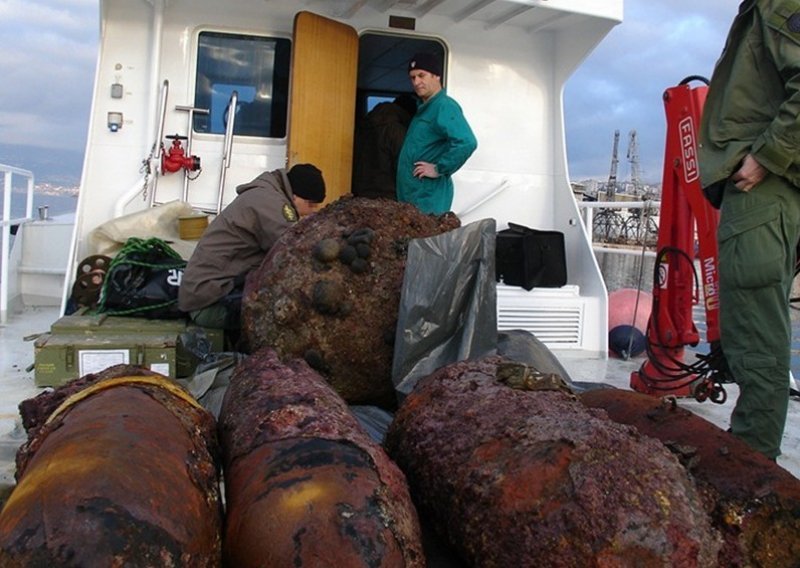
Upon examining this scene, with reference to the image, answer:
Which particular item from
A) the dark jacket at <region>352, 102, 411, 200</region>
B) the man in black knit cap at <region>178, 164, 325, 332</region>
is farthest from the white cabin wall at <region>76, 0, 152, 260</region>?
the man in black knit cap at <region>178, 164, 325, 332</region>

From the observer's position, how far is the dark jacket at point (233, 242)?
178 inches

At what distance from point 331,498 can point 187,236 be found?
4.59 meters

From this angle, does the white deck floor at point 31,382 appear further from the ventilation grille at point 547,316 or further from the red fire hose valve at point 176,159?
the red fire hose valve at point 176,159

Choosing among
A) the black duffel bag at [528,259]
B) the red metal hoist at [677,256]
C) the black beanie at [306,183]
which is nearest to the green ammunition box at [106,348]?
the black beanie at [306,183]

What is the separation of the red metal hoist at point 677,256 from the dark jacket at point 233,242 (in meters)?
2.44

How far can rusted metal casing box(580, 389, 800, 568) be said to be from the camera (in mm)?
1923

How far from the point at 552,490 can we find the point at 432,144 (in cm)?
440

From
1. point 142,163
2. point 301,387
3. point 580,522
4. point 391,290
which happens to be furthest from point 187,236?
point 580,522

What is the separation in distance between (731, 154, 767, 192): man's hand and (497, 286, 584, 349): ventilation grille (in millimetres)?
2751

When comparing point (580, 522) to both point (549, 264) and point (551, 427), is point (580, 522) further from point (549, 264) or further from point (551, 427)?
point (549, 264)

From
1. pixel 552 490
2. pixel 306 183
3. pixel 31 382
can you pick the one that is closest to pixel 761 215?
pixel 552 490

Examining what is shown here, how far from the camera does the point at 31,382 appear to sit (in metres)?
4.38

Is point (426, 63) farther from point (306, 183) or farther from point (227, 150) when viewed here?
point (227, 150)

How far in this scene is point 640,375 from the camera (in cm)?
487
